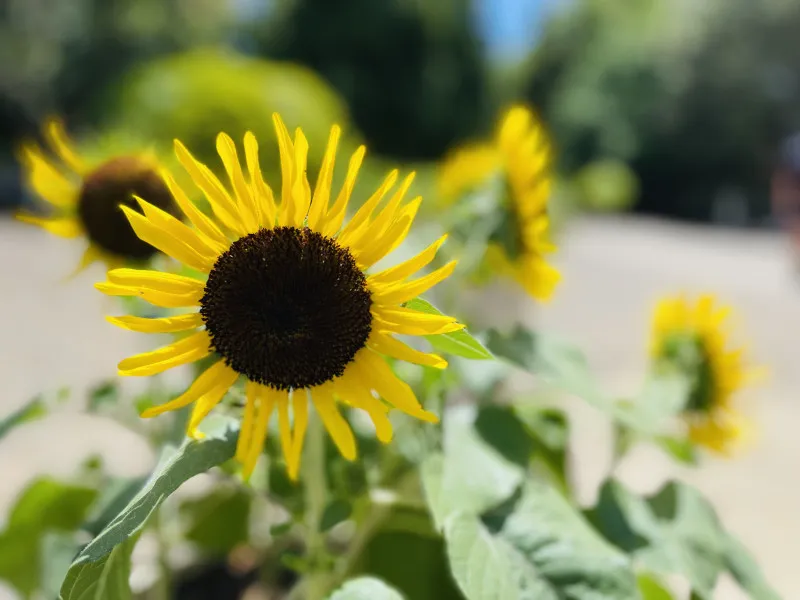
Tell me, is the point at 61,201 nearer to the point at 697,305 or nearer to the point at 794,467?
the point at 697,305

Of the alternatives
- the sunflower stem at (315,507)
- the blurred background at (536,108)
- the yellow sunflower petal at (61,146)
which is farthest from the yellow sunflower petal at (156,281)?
the blurred background at (536,108)

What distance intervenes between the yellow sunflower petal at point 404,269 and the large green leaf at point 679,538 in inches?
9.3

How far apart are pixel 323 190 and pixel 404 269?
0.05 meters

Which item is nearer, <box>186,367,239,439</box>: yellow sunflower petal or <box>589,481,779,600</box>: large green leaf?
<box>186,367,239,439</box>: yellow sunflower petal

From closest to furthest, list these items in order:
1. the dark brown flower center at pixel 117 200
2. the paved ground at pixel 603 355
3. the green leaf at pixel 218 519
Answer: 1. the dark brown flower center at pixel 117 200
2. the green leaf at pixel 218 519
3. the paved ground at pixel 603 355

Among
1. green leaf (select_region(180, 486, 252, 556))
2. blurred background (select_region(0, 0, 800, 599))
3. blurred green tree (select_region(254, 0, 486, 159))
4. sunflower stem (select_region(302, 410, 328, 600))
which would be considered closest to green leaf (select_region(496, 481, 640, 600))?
sunflower stem (select_region(302, 410, 328, 600))

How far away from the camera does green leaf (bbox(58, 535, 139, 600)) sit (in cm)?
32

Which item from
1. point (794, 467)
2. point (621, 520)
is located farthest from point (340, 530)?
point (794, 467)

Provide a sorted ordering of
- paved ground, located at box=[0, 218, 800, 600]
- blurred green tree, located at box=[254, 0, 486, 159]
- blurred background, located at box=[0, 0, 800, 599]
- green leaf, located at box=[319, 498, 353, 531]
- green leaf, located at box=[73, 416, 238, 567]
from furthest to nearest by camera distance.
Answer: blurred green tree, located at box=[254, 0, 486, 159] → blurred background, located at box=[0, 0, 800, 599] → paved ground, located at box=[0, 218, 800, 600] → green leaf, located at box=[319, 498, 353, 531] → green leaf, located at box=[73, 416, 238, 567]

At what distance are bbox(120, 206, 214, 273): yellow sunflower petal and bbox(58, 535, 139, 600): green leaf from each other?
0.13 metres

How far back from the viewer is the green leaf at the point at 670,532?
1.49 feet

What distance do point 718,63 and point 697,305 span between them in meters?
10.2

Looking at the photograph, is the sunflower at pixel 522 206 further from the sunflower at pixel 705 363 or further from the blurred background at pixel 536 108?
the blurred background at pixel 536 108

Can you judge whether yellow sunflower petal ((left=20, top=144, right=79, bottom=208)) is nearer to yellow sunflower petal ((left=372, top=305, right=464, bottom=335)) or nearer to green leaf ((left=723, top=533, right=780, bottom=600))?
yellow sunflower petal ((left=372, top=305, right=464, bottom=335))
